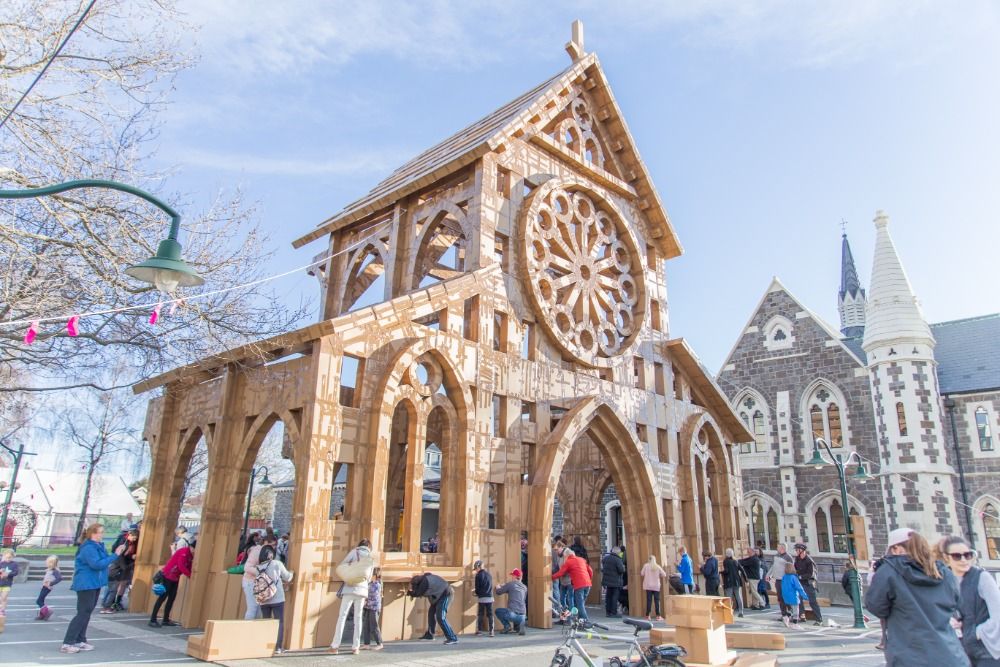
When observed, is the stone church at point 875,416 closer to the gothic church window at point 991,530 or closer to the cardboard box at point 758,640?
the gothic church window at point 991,530

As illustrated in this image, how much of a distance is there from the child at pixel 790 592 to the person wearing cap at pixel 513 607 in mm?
6950

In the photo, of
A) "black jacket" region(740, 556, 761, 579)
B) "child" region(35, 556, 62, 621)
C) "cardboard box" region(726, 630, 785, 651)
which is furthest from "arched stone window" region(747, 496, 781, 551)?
"child" region(35, 556, 62, 621)

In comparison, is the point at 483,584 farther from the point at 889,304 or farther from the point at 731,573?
the point at 889,304

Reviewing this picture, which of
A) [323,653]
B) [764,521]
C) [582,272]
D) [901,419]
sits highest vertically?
[582,272]

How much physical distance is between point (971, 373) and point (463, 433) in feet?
92.5

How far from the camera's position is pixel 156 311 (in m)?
9.28

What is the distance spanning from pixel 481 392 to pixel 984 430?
26159 millimetres

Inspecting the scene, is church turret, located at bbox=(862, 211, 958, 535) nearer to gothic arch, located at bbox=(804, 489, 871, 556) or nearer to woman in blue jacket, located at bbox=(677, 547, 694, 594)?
gothic arch, located at bbox=(804, 489, 871, 556)

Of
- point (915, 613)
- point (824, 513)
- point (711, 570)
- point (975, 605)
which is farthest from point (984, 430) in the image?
point (915, 613)

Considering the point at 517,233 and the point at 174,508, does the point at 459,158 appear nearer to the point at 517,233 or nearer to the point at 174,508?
the point at 517,233

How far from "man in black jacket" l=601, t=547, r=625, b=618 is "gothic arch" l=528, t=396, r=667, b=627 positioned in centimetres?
48

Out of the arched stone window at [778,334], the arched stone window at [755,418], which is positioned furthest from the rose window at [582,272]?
the arched stone window at [778,334]

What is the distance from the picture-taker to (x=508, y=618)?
1287 cm

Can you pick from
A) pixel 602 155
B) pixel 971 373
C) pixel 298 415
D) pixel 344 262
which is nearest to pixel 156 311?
pixel 298 415
